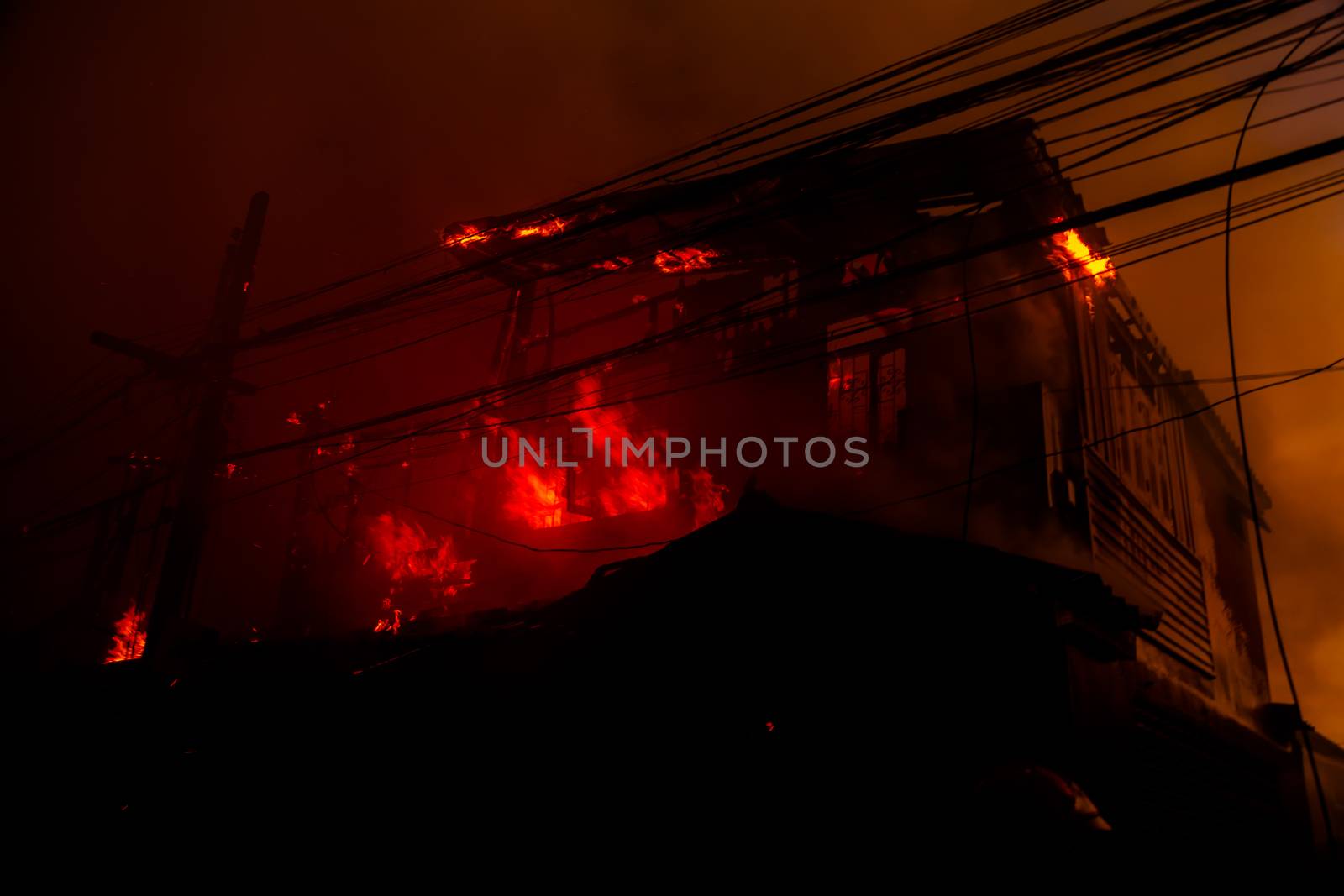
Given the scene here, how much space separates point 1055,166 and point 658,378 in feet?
30.2

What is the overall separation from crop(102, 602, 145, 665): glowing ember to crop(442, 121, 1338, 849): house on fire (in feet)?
34.7

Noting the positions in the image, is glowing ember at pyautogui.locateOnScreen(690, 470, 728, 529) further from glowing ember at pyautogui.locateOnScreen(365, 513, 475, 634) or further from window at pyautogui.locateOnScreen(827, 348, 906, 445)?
glowing ember at pyautogui.locateOnScreen(365, 513, 475, 634)

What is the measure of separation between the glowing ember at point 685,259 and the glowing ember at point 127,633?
16.4 metres

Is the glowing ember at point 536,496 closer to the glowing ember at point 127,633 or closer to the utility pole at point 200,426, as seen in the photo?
the utility pole at point 200,426

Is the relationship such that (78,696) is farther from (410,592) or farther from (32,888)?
(410,592)

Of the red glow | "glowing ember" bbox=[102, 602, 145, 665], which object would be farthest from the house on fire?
"glowing ember" bbox=[102, 602, 145, 665]

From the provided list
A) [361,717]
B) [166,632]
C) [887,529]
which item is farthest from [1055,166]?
[166,632]

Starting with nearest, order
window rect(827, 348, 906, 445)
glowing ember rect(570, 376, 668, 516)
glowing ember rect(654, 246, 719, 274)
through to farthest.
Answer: window rect(827, 348, 906, 445) < glowing ember rect(654, 246, 719, 274) < glowing ember rect(570, 376, 668, 516)

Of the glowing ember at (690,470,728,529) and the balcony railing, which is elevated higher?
the glowing ember at (690,470,728,529)

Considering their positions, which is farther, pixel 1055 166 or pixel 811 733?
pixel 1055 166

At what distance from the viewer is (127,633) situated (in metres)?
22.5

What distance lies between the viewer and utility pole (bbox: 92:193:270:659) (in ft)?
37.9

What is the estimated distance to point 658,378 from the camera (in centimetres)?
1866

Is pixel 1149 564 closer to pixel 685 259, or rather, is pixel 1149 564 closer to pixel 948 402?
pixel 948 402
